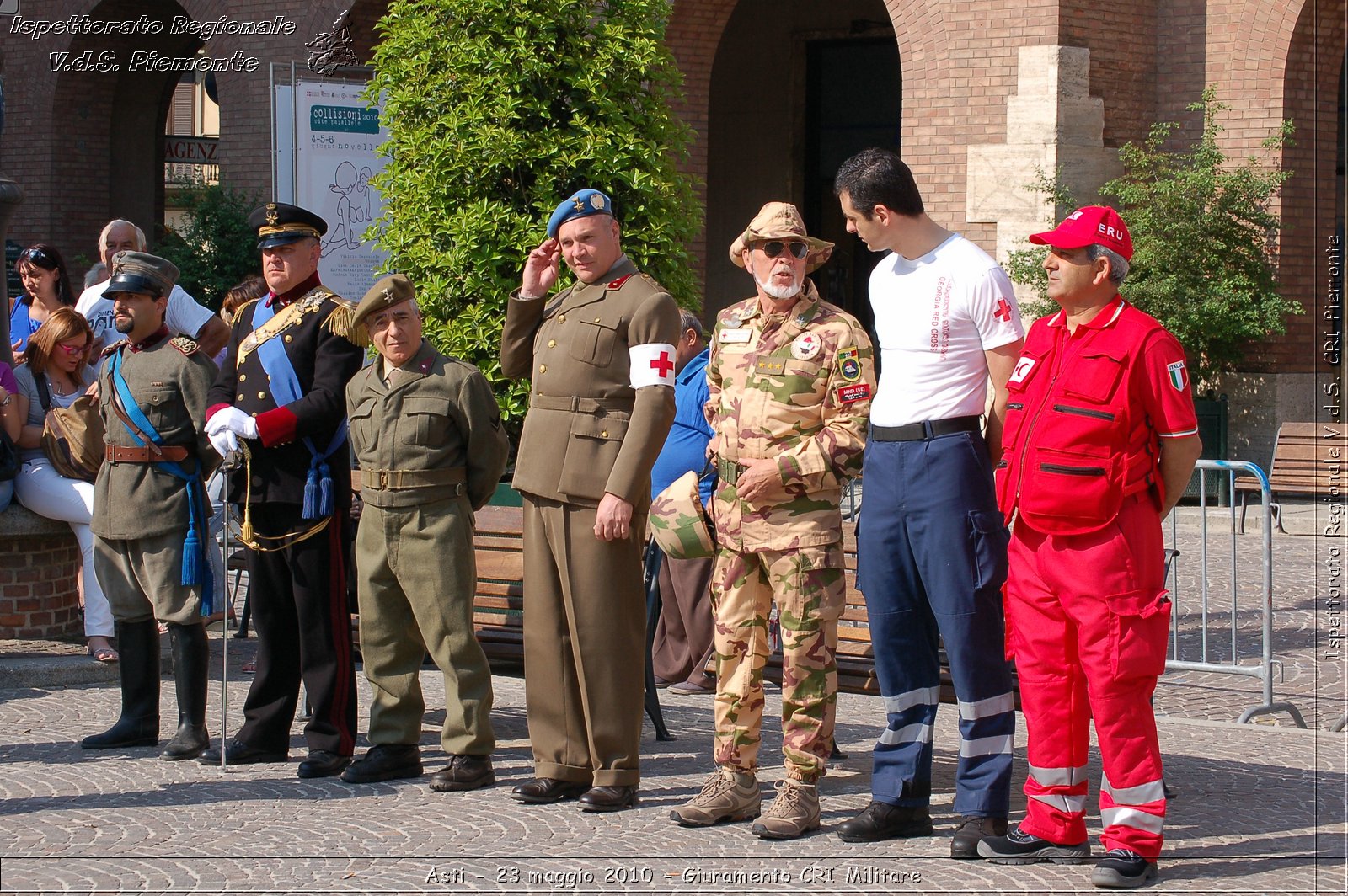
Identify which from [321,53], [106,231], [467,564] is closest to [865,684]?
[467,564]

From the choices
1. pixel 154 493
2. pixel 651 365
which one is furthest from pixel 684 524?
pixel 154 493

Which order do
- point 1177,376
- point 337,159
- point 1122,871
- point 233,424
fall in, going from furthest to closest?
point 337,159 → point 233,424 → point 1177,376 → point 1122,871

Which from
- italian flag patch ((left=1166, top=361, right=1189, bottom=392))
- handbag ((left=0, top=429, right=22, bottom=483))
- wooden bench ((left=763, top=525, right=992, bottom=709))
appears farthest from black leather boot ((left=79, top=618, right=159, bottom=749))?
italian flag patch ((left=1166, top=361, right=1189, bottom=392))

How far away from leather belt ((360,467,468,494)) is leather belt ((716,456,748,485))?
3.79ft

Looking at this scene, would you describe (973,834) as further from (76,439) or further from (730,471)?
(76,439)

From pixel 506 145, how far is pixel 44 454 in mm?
3059

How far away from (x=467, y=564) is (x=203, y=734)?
1.36 metres

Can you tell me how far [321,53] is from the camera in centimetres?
1741

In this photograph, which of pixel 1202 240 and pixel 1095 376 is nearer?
pixel 1095 376

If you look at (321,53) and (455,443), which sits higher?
(321,53)

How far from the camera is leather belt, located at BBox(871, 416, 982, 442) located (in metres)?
5.14

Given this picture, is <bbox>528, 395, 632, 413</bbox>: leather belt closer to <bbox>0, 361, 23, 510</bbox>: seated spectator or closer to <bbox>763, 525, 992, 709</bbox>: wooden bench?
<bbox>763, 525, 992, 709</bbox>: wooden bench

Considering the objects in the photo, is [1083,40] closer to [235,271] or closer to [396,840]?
[235,271]

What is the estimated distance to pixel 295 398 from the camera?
20.9ft
